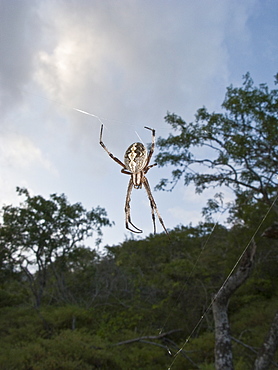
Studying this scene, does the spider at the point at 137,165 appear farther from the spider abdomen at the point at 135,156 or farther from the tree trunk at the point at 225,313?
the tree trunk at the point at 225,313

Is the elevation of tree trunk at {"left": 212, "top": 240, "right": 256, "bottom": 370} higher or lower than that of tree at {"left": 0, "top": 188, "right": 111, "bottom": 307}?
lower

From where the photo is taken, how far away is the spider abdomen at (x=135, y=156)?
313cm

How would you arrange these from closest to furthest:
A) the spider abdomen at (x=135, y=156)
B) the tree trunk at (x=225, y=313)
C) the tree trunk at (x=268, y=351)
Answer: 1. the spider abdomen at (x=135, y=156)
2. the tree trunk at (x=268, y=351)
3. the tree trunk at (x=225, y=313)

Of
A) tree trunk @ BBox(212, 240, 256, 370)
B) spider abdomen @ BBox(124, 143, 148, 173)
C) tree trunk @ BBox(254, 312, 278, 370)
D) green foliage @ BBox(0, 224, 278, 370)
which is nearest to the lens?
spider abdomen @ BBox(124, 143, 148, 173)

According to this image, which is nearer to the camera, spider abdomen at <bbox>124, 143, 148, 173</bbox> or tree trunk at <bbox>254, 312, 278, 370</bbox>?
spider abdomen at <bbox>124, 143, 148, 173</bbox>

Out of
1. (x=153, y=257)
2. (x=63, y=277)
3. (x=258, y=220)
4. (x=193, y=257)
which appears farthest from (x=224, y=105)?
(x=63, y=277)

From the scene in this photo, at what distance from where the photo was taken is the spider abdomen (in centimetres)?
313

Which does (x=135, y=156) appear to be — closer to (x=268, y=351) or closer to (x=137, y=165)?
(x=137, y=165)

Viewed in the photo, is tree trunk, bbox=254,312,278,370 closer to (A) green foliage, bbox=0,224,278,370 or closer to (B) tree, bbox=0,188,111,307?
(A) green foliage, bbox=0,224,278,370

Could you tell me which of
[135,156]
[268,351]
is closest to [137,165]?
[135,156]

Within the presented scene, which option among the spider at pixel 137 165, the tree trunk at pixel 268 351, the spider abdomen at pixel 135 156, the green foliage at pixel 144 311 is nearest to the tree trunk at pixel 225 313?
the tree trunk at pixel 268 351

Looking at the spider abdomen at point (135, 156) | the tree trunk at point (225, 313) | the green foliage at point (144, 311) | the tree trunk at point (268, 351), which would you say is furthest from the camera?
the green foliage at point (144, 311)

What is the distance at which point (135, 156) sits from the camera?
314 cm

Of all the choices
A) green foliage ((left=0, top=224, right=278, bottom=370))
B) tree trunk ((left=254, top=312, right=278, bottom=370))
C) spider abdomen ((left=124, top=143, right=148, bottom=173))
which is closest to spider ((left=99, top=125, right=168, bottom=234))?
spider abdomen ((left=124, top=143, right=148, bottom=173))
